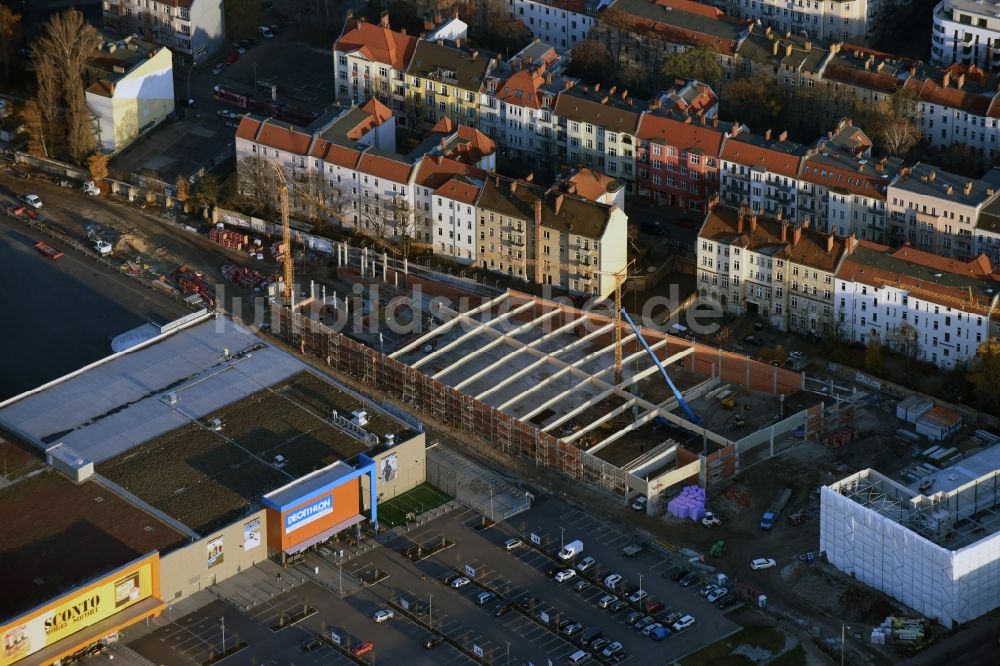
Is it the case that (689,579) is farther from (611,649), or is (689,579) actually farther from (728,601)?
(611,649)

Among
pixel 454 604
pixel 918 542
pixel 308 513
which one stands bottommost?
pixel 454 604

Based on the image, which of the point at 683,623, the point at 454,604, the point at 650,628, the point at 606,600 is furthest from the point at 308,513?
the point at 683,623

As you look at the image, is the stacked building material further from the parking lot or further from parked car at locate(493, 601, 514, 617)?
parked car at locate(493, 601, 514, 617)

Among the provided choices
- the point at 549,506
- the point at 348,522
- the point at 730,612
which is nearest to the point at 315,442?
the point at 348,522

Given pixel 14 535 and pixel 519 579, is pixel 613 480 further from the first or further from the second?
pixel 14 535

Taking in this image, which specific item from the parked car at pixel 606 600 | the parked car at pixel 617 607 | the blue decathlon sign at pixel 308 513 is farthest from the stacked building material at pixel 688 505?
the blue decathlon sign at pixel 308 513

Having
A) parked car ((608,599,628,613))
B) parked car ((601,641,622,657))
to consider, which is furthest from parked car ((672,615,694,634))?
parked car ((601,641,622,657))

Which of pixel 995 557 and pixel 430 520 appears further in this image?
pixel 430 520
